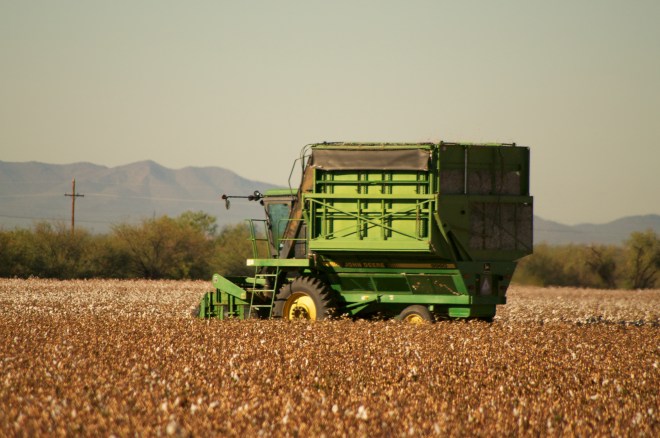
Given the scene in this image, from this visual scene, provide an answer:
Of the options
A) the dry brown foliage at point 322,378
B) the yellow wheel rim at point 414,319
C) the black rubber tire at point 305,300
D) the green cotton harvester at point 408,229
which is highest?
the green cotton harvester at point 408,229

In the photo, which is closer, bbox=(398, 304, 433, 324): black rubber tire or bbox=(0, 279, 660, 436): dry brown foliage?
bbox=(0, 279, 660, 436): dry brown foliage

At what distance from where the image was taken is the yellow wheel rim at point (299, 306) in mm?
22188

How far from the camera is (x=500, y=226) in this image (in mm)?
21828

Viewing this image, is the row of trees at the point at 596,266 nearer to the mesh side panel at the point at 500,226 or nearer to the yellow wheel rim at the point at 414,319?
the mesh side panel at the point at 500,226

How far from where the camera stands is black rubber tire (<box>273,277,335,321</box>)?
21.9 m

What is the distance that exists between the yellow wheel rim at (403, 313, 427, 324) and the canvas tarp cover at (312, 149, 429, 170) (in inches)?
119

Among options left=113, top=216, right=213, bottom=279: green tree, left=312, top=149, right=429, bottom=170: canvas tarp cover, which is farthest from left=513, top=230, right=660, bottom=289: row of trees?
left=312, top=149, right=429, bottom=170: canvas tarp cover

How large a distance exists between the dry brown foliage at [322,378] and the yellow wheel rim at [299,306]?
1.22 meters

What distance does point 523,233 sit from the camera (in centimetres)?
2191

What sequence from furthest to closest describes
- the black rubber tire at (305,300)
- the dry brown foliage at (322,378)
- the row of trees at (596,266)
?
the row of trees at (596,266), the black rubber tire at (305,300), the dry brown foliage at (322,378)

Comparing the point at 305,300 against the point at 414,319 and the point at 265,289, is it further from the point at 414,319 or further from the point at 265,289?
→ the point at 414,319

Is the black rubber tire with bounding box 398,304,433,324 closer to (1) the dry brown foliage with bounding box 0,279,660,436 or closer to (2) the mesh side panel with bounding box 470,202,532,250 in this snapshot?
(1) the dry brown foliage with bounding box 0,279,660,436

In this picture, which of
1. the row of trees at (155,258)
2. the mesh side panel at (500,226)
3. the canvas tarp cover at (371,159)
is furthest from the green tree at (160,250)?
the mesh side panel at (500,226)

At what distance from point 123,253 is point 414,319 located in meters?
44.6
